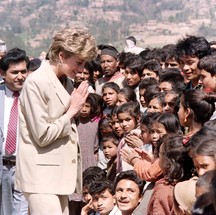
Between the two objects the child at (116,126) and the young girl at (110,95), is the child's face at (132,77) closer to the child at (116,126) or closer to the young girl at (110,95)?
the young girl at (110,95)

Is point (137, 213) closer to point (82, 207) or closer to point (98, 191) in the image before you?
point (98, 191)

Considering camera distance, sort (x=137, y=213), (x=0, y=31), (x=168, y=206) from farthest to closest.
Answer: (x=0, y=31)
(x=137, y=213)
(x=168, y=206)

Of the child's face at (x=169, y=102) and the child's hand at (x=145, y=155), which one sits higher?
the child's face at (x=169, y=102)

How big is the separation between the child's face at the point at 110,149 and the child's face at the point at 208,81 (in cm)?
174

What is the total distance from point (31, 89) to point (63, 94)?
230mm

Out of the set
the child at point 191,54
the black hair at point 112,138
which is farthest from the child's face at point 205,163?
the black hair at point 112,138

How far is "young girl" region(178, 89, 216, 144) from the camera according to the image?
17.0 feet

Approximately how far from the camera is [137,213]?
5.57 metres

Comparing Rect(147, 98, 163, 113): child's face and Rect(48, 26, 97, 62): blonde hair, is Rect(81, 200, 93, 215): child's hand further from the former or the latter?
Rect(48, 26, 97, 62): blonde hair

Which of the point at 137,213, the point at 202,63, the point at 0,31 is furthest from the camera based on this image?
the point at 0,31

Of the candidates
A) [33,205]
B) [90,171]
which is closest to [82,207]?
[90,171]

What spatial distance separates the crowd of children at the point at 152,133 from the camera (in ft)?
15.1

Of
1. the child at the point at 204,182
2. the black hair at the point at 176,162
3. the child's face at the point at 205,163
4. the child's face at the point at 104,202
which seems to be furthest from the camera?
the child's face at the point at 104,202

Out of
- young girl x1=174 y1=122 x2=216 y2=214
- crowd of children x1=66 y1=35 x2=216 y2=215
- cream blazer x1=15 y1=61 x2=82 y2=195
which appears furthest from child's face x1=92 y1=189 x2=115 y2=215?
young girl x1=174 y1=122 x2=216 y2=214
